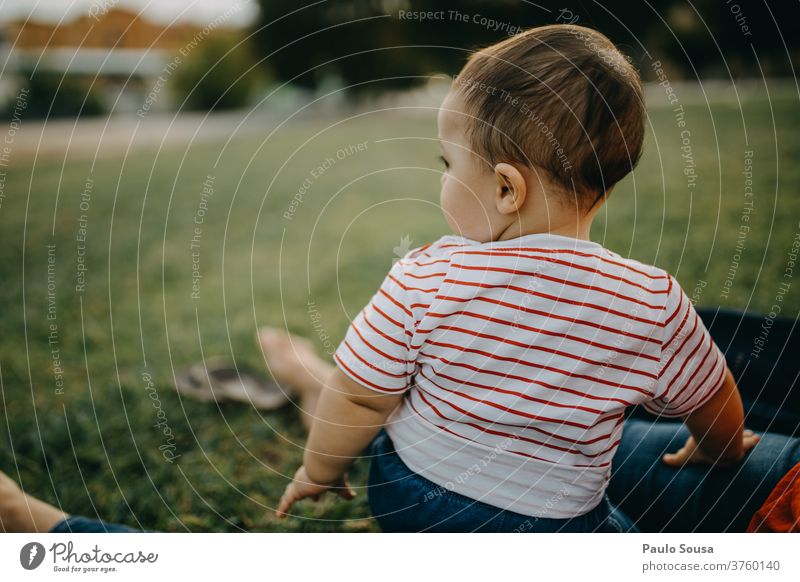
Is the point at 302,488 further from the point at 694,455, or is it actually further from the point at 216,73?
the point at 216,73

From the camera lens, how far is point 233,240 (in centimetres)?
232

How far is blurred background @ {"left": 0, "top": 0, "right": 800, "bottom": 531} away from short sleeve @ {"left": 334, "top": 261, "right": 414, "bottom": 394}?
0.12 meters

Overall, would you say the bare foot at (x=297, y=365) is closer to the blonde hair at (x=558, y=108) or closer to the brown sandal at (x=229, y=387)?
the brown sandal at (x=229, y=387)

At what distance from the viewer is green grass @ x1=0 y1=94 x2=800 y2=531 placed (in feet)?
3.26

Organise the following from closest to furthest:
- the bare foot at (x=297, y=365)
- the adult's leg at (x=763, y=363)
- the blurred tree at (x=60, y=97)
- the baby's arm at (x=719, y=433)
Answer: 1. the baby's arm at (x=719, y=433)
2. the adult's leg at (x=763, y=363)
3. the bare foot at (x=297, y=365)
4. the blurred tree at (x=60, y=97)

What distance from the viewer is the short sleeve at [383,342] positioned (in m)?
0.60

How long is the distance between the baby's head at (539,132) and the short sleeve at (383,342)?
10 cm

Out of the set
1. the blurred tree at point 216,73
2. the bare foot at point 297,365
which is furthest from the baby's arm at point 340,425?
the blurred tree at point 216,73

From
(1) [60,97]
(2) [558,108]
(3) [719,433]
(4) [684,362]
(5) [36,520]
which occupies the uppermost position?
(2) [558,108]

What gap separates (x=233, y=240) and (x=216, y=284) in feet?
1.72

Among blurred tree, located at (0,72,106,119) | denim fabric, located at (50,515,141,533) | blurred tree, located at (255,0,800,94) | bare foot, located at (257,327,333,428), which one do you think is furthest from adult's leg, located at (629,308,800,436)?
blurred tree, located at (0,72,106,119)

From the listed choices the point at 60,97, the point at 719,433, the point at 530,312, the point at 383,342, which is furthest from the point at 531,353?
the point at 60,97

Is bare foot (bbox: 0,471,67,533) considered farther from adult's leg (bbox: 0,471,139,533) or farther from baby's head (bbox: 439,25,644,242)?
baby's head (bbox: 439,25,644,242)

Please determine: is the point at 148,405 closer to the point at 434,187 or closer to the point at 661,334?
the point at 661,334
